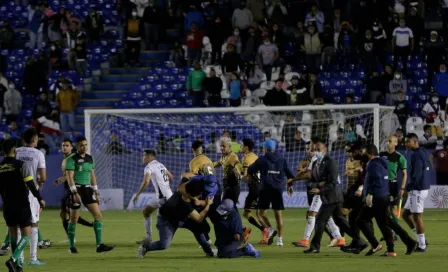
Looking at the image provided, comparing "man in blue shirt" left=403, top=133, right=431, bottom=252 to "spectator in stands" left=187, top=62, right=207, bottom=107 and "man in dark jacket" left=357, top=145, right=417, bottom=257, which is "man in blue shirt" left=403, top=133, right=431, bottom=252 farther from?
"spectator in stands" left=187, top=62, right=207, bottom=107

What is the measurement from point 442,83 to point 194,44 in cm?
853

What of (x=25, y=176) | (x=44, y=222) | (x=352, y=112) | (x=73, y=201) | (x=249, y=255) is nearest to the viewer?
(x=25, y=176)

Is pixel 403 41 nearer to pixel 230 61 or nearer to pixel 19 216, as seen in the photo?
pixel 230 61

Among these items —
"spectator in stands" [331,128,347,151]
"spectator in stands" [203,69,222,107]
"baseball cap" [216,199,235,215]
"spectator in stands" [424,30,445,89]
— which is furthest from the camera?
"spectator in stands" [203,69,222,107]

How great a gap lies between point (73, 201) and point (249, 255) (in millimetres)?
3569

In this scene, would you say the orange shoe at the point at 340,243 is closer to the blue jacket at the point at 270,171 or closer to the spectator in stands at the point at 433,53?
the blue jacket at the point at 270,171

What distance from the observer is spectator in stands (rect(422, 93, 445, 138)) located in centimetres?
3684

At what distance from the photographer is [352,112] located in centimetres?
3562

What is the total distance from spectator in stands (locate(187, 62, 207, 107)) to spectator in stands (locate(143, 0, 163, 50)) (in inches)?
127

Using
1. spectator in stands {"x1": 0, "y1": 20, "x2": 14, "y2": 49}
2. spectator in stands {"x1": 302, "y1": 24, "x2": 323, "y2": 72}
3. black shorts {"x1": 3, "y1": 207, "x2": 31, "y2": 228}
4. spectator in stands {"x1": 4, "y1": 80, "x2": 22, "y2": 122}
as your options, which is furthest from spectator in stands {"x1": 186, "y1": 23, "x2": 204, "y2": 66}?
black shorts {"x1": 3, "y1": 207, "x2": 31, "y2": 228}

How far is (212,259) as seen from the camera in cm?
2117

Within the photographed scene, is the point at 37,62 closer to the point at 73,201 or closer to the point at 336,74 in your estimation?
the point at 336,74

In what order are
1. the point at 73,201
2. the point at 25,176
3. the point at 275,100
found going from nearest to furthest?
the point at 25,176, the point at 73,201, the point at 275,100

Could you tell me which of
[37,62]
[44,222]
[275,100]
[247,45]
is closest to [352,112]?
[275,100]
